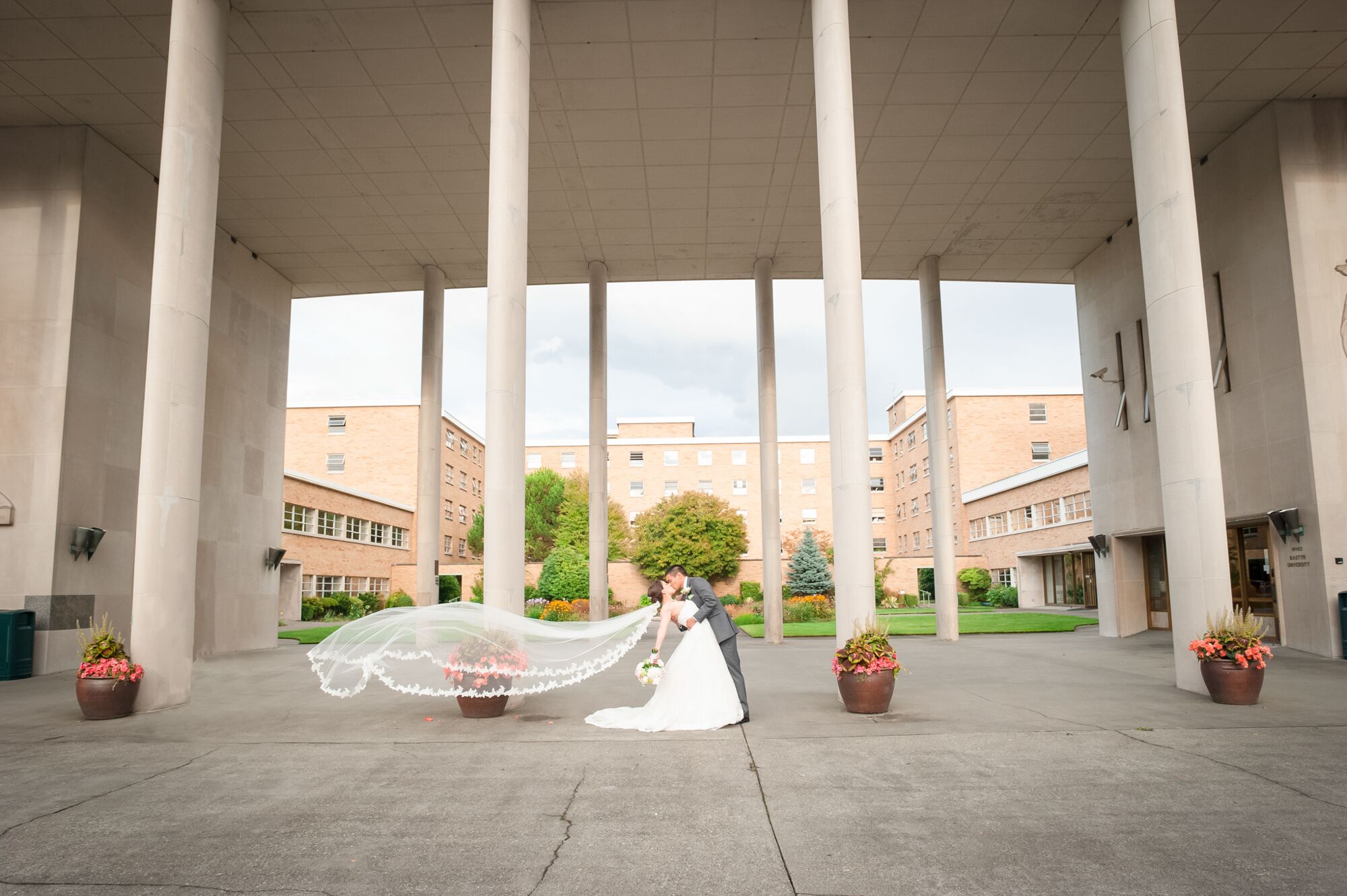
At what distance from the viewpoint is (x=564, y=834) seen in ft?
19.5

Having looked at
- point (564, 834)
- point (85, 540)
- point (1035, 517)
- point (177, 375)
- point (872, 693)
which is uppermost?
point (177, 375)

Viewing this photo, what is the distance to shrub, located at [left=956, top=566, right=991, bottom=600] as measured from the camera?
170 ft

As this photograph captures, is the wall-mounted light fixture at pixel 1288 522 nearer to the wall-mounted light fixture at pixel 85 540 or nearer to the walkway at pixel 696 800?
the walkway at pixel 696 800

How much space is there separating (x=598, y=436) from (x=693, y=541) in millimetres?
29079

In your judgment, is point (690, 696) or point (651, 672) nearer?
point (690, 696)

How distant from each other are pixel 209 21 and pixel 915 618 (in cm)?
2982

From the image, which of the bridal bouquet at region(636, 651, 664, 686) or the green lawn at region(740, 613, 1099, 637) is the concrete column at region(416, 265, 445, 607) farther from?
the bridal bouquet at region(636, 651, 664, 686)

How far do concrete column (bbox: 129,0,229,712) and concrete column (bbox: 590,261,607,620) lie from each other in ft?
42.1

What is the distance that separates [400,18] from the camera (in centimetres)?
1456

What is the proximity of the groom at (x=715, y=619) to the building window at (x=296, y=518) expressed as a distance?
35.1m

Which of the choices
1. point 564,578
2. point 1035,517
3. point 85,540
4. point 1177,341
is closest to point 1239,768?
point 1177,341

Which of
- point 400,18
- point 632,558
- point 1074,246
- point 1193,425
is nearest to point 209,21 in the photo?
point 400,18

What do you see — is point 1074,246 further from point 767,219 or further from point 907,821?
point 907,821

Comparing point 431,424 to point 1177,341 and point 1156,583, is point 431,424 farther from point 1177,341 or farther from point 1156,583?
point 1156,583
